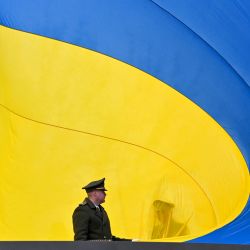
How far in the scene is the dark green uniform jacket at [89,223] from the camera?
4168mm

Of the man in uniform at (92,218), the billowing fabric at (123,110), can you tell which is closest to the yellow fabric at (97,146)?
the billowing fabric at (123,110)

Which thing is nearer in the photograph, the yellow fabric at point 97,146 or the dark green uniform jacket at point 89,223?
the dark green uniform jacket at point 89,223

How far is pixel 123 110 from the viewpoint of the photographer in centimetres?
574

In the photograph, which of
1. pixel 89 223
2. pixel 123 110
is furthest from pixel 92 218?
pixel 123 110

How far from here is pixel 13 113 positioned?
18.6ft

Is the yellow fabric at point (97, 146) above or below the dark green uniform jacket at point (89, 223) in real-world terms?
above

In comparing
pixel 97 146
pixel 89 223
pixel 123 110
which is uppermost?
pixel 123 110

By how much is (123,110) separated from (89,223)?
5.59 feet

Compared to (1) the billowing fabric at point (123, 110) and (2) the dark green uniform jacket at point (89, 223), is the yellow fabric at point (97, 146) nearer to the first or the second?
(1) the billowing fabric at point (123, 110)

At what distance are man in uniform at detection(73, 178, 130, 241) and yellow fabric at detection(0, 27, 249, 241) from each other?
108 centimetres

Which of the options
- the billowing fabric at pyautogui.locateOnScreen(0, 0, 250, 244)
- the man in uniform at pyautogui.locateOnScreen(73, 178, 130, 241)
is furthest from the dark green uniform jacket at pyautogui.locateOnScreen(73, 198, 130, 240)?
the billowing fabric at pyautogui.locateOnScreen(0, 0, 250, 244)

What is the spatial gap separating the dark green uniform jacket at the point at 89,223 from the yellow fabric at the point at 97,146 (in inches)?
42.6

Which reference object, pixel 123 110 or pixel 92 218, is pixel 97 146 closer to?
pixel 123 110

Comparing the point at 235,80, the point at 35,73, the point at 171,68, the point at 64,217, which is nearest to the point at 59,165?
the point at 64,217
